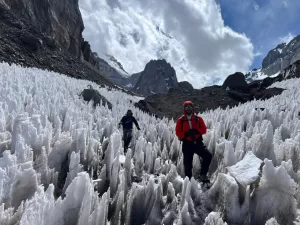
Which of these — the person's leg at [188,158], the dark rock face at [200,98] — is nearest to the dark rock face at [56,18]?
the dark rock face at [200,98]

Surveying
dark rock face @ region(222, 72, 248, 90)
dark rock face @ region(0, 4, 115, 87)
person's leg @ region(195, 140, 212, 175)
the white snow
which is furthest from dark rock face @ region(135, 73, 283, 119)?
the white snow

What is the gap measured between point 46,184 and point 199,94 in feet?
102

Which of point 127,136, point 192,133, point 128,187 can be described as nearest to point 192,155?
point 192,133

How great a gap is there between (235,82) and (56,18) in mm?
43432

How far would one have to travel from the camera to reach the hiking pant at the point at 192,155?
6.91m

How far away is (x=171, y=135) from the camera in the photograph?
10234mm

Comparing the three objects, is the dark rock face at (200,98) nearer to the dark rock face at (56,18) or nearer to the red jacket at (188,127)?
the red jacket at (188,127)

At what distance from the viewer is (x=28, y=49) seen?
1547 inches

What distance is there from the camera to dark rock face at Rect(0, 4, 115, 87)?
34.9 m

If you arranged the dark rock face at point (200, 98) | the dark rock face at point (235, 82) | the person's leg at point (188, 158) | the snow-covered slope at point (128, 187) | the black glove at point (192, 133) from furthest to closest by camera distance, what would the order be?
1. the dark rock face at point (235, 82)
2. the dark rock face at point (200, 98)
3. the black glove at point (192, 133)
4. the person's leg at point (188, 158)
5. the snow-covered slope at point (128, 187)

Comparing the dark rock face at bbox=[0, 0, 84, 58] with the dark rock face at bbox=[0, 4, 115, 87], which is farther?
the dark rock face at bbox=[0, 0, 84, 58]

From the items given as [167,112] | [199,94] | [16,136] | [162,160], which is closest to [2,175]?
[16,136]

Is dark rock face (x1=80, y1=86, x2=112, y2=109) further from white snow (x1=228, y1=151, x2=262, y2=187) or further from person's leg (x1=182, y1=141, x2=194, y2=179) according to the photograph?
white snow (x1=228, y1=151, x2=262, y2=187)

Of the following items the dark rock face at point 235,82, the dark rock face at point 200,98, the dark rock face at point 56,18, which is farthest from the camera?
the dark rock face at point 56,18
